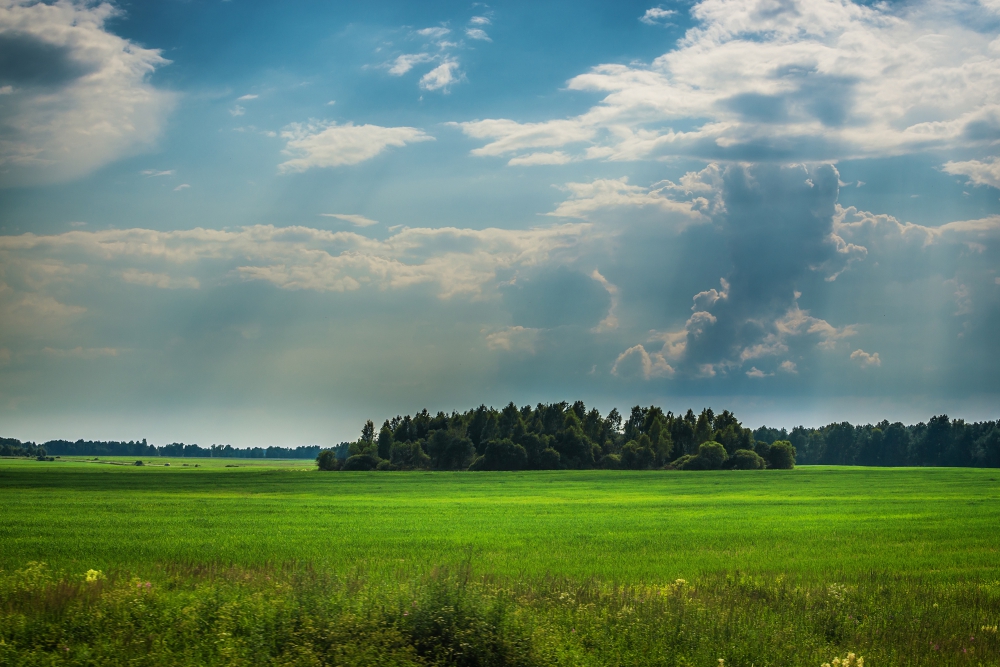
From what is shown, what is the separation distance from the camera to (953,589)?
2030cm

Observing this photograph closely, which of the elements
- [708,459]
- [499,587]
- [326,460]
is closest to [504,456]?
[326,460]

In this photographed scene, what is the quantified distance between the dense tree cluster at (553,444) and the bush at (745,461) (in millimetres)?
192

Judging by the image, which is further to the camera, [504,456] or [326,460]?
[326,460]

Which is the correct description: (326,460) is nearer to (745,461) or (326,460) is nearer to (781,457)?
(745,461)

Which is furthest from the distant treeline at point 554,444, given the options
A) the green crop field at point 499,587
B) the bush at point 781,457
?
the green crop field at point 499,587

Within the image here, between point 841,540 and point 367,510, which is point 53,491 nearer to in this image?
point 367,510

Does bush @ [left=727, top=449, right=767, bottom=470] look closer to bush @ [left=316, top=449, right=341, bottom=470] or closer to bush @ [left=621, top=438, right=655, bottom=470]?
bush @ [left=621, top=438, right=655, bottom=470]

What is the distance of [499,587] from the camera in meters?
17.5

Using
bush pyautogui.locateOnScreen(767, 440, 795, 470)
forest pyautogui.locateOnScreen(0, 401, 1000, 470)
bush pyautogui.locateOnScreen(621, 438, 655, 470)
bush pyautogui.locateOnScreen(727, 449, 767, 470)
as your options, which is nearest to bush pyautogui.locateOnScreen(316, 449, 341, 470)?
forest pyautogui.locateOnScreen(0, 401, 1000, 470)

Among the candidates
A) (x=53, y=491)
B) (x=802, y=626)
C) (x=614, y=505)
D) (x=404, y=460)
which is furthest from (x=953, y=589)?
(x=404, y=460)

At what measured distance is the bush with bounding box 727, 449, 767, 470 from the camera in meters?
141

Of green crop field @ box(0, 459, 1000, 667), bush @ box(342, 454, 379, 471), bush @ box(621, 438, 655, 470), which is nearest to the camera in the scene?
green crop field @ box(0, 459, 1000, 667)

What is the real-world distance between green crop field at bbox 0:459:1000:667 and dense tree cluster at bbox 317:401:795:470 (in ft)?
328

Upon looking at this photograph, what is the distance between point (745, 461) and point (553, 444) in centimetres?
3788
